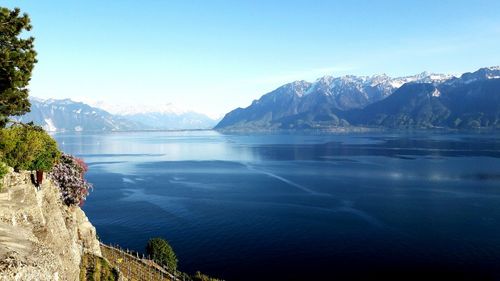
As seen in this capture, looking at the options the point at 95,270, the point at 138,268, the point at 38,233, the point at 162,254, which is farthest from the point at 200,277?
the point at 38,233

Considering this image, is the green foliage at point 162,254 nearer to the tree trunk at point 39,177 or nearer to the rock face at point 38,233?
the rock face at point 38,233

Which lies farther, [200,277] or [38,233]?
[200,277]

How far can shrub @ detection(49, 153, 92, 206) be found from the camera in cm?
4725

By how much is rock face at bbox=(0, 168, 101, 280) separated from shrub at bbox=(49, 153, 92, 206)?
1225 mm

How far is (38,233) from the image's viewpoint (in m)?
33.0

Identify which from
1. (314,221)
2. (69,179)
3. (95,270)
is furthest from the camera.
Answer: (314,221)

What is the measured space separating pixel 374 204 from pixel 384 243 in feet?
116

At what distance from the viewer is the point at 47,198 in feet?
134

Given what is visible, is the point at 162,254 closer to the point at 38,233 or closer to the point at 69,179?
the point at 69,179

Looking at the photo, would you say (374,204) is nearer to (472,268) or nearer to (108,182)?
(472,268)

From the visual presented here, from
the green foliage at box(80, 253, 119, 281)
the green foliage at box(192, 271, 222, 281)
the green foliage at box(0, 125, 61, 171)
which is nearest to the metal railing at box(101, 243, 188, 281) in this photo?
the green foliage at box(192, 271, 222, 281)

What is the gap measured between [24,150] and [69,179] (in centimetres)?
1132

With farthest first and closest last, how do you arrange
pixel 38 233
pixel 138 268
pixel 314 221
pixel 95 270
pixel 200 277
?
pixel 314 221
pixel 200 277
pixel 138 268
pixel 95 270
pixel 38 233

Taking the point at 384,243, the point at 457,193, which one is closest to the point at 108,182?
the point at 384,243
